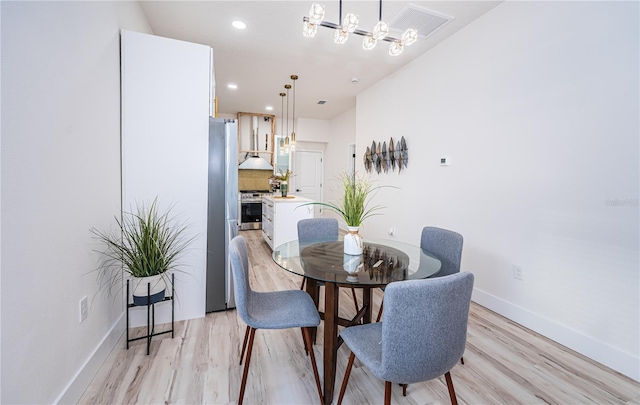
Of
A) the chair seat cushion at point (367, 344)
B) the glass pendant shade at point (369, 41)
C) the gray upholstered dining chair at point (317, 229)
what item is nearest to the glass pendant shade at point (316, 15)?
the glass pendant shade at point (369, 41)

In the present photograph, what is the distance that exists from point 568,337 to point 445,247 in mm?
1160

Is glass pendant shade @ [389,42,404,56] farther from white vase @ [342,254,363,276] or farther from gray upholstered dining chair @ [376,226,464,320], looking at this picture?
white vase @ [342,254,363,276]

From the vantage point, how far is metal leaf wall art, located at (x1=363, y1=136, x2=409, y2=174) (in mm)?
3842

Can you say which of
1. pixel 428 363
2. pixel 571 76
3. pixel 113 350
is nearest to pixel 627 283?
pixel 571 76

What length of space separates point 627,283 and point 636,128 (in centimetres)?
101

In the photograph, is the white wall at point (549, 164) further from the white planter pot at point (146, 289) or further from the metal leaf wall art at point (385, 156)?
the white planter pot at point (146, 289)

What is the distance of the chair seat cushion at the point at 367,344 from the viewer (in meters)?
1.14

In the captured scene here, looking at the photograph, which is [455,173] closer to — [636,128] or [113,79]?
[636,128]

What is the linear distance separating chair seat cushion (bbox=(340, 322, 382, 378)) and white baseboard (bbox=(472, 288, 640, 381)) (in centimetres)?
173

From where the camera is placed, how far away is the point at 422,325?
1020 mm

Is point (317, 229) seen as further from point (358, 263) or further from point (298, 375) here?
point (298, 375)

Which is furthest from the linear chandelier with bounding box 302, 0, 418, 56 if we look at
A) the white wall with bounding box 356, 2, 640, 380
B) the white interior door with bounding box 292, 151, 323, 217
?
the white interior door with bounding box 292, 151, 323, 217

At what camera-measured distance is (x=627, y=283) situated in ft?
5.82

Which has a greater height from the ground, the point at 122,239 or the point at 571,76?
the point at 571,76
